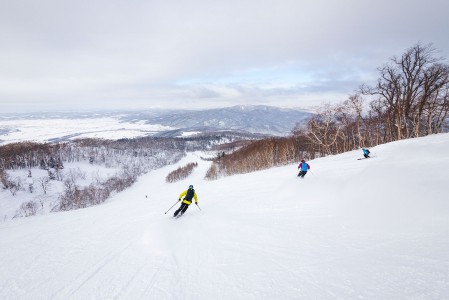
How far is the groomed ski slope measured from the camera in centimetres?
504

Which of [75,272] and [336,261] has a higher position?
[336,261]

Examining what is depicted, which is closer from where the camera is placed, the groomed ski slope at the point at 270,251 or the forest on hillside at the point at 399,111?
the groomed ski slope at the point at 270,251

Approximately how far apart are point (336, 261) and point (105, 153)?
204917mm

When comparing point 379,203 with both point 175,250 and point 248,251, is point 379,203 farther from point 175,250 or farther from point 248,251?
point 175,250

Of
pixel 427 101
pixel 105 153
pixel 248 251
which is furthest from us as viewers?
pixel 105 153

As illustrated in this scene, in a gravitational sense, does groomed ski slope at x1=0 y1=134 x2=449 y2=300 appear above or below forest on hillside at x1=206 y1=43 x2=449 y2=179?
below

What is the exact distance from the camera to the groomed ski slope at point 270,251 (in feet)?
16.5

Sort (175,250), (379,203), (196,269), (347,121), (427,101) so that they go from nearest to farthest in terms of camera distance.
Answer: (196,269), (175,250), (379,203), (427,101), (347,121)

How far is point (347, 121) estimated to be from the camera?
37.2 m

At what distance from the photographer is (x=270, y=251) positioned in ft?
23.2

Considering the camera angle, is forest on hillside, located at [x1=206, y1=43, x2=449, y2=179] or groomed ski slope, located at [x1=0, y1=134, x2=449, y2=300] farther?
forest on hillside, located at [x1=206, y1=43, x2=449, y2=179]

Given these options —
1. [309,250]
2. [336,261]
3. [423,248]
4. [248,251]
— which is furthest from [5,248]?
[423,248]

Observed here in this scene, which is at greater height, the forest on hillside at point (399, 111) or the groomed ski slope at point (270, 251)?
the forest on hillside at point (399, 111)

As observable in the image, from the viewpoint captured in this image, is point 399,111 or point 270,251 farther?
point 399,111
